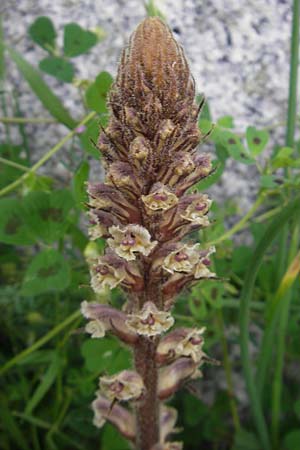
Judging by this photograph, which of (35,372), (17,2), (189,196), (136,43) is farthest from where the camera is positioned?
(17,2)

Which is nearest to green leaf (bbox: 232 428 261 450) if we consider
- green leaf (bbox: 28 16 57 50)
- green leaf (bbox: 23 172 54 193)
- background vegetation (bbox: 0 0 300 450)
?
background vegetation (bbox: 0 0 300 450)

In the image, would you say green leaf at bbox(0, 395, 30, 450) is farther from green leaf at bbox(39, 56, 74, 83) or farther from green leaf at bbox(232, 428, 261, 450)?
green leaf at bbox(39, 56, 74, 83)

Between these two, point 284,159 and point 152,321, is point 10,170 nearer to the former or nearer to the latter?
point 284,159

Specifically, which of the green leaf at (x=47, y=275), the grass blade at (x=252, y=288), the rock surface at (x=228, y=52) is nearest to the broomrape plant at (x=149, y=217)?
the grass blade at (x=252, y=288)

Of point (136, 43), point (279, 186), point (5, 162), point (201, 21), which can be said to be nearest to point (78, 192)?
point (5, 162)

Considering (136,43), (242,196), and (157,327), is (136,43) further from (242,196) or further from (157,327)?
(242,196)

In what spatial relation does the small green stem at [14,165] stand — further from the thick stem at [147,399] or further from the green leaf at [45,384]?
the thick stem at [147,399]
